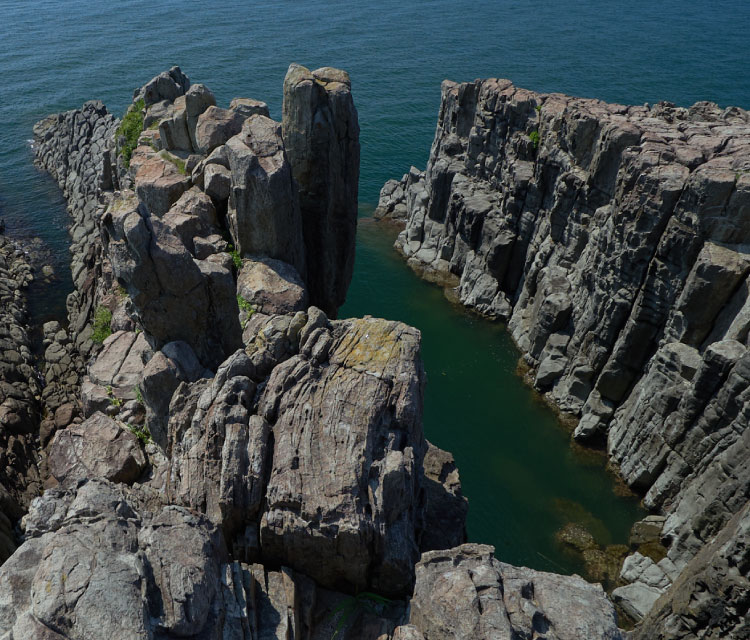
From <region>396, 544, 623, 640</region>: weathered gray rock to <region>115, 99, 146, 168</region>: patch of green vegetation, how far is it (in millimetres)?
38737

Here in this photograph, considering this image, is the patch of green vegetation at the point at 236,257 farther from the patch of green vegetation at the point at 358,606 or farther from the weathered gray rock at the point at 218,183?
the patch of green vegetation at the point at 358,606

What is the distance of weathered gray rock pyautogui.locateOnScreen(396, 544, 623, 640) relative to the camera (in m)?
12.0

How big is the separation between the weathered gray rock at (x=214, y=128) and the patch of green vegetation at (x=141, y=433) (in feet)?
52.4

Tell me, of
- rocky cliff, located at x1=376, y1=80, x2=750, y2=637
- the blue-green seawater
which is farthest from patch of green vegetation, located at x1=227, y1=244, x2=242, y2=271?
rocky cliff, located at x1=376, y1=80, x2=750, y2=637

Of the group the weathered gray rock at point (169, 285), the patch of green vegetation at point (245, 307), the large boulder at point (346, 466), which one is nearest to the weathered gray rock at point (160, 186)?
the patch of green vegetation at point (245, 307)

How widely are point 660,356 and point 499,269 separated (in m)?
20.8

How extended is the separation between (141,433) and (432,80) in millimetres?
99734

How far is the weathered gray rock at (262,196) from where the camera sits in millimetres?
24344

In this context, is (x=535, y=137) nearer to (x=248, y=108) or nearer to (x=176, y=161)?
(x=248, y=108)

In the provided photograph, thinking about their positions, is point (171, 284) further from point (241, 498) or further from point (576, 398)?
point (576, 398)

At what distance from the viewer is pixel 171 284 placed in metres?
20.0

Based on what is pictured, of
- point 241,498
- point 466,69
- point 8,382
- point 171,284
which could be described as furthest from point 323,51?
point 241,498

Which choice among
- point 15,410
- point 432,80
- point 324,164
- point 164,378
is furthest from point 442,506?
point 432,80

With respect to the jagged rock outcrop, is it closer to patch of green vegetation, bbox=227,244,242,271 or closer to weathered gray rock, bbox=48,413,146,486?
weathered gray rock, bbox=48,413,146,486
